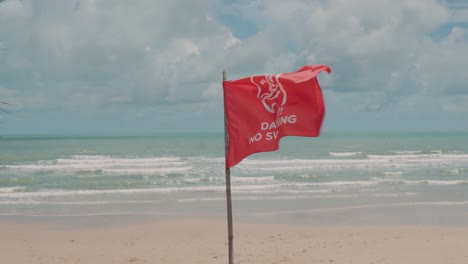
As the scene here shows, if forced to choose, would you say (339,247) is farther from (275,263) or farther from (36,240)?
(36,240)

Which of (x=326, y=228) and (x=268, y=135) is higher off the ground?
(x=268, y=135)

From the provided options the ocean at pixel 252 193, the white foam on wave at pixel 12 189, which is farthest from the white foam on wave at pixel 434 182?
the white foam on wave at pixel 12 189

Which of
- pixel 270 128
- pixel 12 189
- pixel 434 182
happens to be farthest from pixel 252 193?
pixel 270 128

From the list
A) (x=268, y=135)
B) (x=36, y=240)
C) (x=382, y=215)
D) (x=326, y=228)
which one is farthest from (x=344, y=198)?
(x=268, y=135)

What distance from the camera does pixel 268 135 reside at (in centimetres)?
513

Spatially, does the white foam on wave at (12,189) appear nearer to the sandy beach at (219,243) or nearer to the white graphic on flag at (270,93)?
the sandy beach at (219,243)

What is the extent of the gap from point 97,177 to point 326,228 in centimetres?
1477

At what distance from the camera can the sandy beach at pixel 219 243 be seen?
8414 millimetres

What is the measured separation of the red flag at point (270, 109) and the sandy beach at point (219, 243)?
3.75 meters

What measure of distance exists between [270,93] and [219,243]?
539 centimetres

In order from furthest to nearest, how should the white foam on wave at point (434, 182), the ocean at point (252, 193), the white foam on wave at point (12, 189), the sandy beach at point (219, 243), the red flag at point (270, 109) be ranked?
the white foam on wave at point (434, 182)
the white foam on wave at point (12, 189)
the ocean at point (252, 193)
the sandy beach at point (219, 243)
the red flag at point (270, 109)

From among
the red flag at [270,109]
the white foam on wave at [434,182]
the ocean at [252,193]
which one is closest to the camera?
the red flag at [270,109]

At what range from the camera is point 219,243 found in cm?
966

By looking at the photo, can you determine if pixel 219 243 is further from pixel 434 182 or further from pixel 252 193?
pixel 434 182
